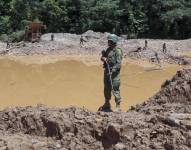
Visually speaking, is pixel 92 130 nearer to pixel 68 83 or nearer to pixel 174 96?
pixel 174 96

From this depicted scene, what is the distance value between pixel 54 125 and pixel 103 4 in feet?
77.7

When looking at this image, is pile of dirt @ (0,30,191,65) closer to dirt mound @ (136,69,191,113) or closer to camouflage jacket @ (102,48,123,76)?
dirt mound @ (136,69,191,113)

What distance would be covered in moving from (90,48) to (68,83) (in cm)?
660

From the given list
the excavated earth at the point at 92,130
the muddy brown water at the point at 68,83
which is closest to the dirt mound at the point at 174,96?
the excavated earth at the point at 92,130

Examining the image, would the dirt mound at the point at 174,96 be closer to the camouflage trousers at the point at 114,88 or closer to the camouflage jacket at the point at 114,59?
the camouflage trousers at the point at 114,88

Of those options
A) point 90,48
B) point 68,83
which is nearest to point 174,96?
point 68,83

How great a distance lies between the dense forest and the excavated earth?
867 inches

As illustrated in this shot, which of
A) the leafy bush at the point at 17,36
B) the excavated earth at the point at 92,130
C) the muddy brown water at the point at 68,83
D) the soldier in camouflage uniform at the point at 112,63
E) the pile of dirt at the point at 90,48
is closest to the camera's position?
the excavated earth at the point at 92,130

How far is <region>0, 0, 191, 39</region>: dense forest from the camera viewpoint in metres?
31.1

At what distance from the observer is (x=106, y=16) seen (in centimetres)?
3139

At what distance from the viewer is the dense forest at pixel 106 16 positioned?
31125mm

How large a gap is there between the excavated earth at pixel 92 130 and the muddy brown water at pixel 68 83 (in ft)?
15.8

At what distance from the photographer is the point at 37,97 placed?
15102mm

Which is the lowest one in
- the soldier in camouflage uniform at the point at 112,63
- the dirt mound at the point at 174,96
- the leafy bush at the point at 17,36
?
the leafy bush at the point at 17,36
